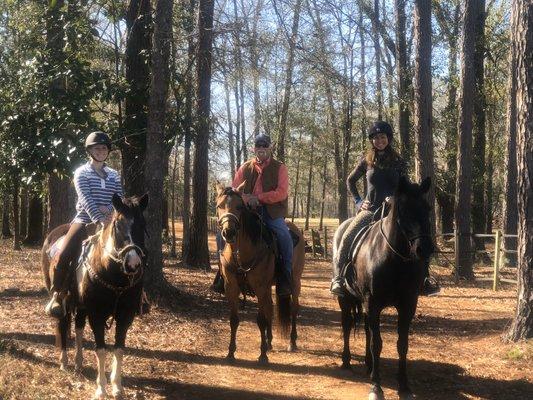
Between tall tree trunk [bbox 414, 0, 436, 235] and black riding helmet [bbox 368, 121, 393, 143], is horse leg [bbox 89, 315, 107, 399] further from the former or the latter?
tall tree trunk [bbox 414, 0, 436, 235]

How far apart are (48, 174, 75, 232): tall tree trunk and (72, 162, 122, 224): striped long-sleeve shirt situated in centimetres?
823

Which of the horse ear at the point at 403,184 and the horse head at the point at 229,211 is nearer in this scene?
the horse ear at the point at 403,184

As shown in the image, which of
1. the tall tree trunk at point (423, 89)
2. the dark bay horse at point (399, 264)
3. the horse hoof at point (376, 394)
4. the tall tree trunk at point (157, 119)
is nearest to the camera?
the dark bay horse at point (399, 264)

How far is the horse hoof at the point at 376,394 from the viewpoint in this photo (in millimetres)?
5883

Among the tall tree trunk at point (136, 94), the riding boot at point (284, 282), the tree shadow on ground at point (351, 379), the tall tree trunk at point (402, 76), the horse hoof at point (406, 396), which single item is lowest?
the tree shadow on ground at point (351, 379)

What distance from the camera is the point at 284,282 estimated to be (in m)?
8.03

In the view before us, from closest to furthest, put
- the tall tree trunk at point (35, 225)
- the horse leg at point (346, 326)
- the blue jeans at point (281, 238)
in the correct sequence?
the horse leg at point (346, 326), the blue jeans at point (281, 238), the tall tree trunk at point (35, 225)

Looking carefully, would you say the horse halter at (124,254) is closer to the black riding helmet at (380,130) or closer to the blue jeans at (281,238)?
the blue jeans at (281,238)

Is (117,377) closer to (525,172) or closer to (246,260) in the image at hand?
(246,260)

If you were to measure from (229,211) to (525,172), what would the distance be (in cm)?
398

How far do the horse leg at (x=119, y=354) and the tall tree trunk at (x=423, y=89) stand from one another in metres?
11.7

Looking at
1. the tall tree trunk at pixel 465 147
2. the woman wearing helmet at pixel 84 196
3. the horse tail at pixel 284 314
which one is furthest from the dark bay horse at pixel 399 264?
the tall tree trunk at pixel 465 147

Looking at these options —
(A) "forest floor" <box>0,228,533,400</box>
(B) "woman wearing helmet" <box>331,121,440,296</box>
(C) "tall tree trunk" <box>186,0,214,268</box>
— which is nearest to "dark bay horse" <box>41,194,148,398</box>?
(A) "forest floor" <box>0,228,533,400</box>

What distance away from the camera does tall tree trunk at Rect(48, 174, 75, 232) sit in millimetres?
14172
